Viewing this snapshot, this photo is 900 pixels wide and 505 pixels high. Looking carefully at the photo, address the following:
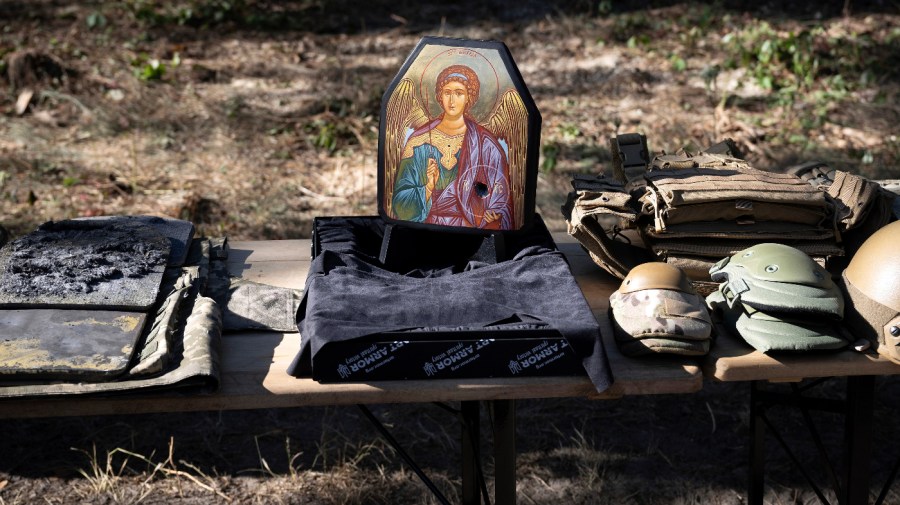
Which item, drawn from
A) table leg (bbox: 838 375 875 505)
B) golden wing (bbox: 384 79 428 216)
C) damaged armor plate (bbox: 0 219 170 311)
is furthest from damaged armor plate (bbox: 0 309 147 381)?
table leg (bbox: 838 375 875 505)

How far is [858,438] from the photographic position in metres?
2.44

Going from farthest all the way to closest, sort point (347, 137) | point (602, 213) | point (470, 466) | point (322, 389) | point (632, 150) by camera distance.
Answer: point (347, 137) < point (470, 466) < point (632, 150) < point (602, 213) < point (322, 389)

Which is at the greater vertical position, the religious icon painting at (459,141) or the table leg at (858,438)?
the religious icon painting at (459,141)

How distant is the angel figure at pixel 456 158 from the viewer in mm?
2414

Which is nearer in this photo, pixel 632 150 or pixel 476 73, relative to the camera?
pixel 476 73

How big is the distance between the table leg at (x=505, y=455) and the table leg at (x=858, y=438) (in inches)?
34.7

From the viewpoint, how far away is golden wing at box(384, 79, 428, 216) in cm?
245

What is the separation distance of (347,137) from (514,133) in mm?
3538

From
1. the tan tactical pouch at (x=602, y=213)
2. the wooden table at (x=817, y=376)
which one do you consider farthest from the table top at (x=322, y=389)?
the tan tactical pouch at (x=602, y=213)

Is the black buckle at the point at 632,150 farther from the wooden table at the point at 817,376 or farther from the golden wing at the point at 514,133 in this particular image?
the wooden table at the point at 817,376

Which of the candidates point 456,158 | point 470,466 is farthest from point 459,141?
→ point 470,466

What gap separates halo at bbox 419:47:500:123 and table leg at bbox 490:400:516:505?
75cm

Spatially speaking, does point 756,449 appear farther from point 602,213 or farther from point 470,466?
point 602,213

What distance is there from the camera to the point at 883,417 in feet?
12.3
